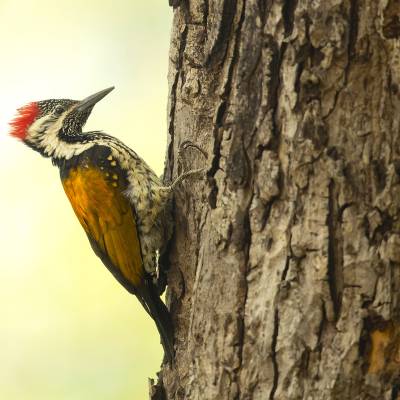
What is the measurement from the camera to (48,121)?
4.82 meters

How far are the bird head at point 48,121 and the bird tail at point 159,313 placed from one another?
126cm

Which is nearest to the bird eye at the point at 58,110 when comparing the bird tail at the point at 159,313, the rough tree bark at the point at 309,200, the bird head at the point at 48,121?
the bird head at the point at 48,121

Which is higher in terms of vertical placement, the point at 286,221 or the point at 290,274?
the point at 286,221

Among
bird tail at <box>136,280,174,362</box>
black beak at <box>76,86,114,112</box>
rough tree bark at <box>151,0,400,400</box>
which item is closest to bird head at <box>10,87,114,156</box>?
black beak at <box>76,86,114,112</box>

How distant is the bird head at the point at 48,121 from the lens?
4777 millimetres

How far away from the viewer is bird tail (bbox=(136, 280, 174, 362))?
3443 millimetres

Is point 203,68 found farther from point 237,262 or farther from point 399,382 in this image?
point 399,382

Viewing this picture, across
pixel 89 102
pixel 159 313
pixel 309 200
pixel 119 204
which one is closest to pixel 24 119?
pixel 89 102

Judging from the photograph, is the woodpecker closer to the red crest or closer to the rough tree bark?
the red crest

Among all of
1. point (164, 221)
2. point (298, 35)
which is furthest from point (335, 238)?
point (164, 221)

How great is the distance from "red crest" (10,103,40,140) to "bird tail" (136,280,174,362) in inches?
56.2

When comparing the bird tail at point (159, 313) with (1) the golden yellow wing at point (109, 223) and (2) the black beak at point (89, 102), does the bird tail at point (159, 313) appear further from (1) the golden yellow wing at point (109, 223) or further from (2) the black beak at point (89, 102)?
(2) the black beak at point (89, 102)

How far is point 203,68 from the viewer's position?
309 cm

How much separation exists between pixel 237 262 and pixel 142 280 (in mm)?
1353
